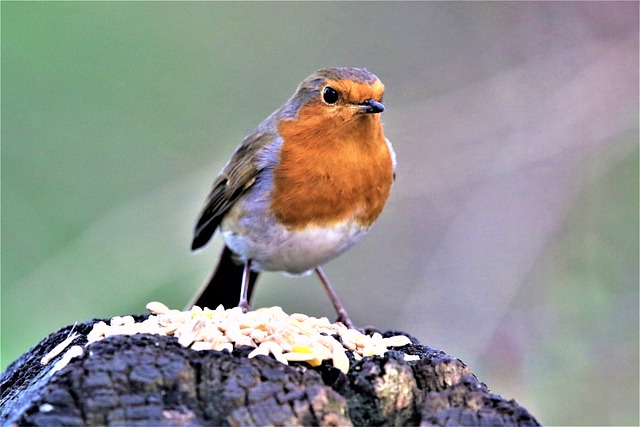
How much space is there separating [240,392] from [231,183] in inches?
111

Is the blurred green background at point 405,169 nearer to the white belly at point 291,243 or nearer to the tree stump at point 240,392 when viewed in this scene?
the white belly at point 291,243

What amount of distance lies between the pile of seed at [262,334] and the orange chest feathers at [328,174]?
53.7 inches

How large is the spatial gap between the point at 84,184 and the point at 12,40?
1.59 meters

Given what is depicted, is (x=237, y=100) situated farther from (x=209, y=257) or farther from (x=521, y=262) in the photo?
(x=521, y=262)

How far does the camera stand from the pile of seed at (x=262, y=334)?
2.75 meters

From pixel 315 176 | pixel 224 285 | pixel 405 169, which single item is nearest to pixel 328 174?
pixel 315 176

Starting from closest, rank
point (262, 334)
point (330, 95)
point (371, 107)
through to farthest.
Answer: point (262, 334)
point (371, 107)
point (330, 95)

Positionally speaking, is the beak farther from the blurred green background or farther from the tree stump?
the tree stump

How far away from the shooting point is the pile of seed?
275 centimetres

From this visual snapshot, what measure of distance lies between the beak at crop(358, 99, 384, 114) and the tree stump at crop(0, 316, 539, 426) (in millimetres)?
2069

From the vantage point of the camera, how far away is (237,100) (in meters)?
8.25

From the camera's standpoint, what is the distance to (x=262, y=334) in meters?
2.90

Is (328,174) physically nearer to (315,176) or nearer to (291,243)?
(315,176)

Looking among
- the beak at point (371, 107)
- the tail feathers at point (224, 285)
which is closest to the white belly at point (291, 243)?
the tail feathers at point (224, 285)
